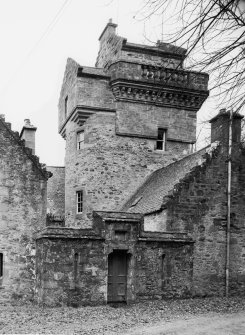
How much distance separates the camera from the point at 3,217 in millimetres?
21016

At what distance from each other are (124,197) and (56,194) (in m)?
6.74

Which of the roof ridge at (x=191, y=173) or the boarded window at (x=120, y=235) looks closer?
the boarded window at (x=120, y=235)

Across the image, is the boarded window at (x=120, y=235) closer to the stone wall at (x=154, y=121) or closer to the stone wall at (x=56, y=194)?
the stone wall at (x=154, y=121)

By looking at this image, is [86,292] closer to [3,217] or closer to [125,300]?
[125,300]

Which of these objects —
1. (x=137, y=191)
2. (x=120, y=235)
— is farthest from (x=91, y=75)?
(x=120, y=235)

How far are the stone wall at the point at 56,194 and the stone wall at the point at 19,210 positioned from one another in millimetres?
8830

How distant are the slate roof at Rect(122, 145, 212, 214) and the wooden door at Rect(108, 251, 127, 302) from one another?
3.18 metres

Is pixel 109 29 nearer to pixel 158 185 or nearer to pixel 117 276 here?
pixel 158 185

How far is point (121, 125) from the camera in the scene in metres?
26.6

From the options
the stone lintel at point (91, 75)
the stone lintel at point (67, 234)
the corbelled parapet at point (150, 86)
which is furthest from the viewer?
the stone lintel at point (91, 75)

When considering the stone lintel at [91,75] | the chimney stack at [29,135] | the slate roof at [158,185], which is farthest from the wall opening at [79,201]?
the stone lintel at [91,75]

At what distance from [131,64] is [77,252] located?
38.3ft

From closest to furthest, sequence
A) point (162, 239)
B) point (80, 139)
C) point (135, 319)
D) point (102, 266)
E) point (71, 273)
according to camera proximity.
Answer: point (135, 319) < point (71, 273) < point (102, 266) < point (162, 239) < point (80, 139)

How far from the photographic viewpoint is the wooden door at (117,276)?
1886cm
